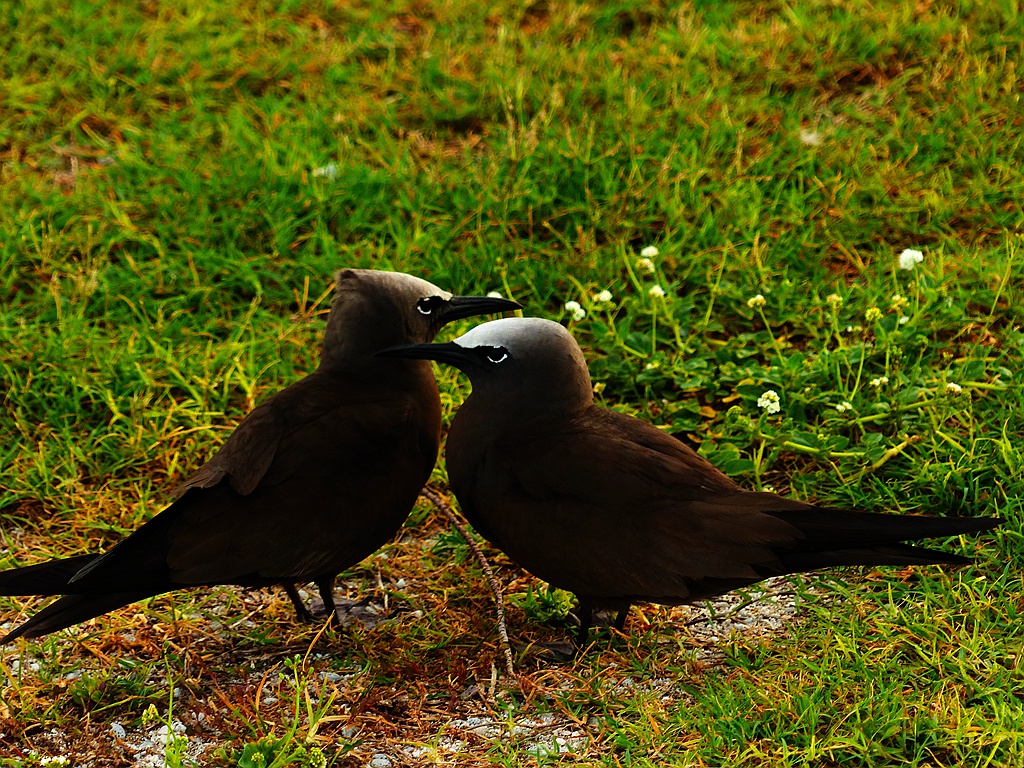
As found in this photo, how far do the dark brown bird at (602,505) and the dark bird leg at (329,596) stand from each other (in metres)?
0.55

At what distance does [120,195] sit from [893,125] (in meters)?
3.80

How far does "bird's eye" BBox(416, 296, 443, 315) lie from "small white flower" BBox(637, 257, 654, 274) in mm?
1138

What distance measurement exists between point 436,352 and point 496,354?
0.62 ft

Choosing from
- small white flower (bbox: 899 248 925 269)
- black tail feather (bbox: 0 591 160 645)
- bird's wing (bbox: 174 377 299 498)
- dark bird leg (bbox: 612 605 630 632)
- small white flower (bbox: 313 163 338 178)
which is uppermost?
small white flower (bbox: 313 163 338 178)

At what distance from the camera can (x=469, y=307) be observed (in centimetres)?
408

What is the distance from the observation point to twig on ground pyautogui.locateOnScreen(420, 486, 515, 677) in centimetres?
356

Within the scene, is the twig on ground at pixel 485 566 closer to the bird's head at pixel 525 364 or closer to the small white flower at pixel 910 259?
the bird's head at pixel 525 364

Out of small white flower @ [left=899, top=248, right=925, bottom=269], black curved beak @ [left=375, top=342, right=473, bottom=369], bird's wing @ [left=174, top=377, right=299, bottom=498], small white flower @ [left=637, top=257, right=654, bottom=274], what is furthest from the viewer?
small white flower @ [left=637, top=257, right=654, bottom=274]

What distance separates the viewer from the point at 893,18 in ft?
20.3

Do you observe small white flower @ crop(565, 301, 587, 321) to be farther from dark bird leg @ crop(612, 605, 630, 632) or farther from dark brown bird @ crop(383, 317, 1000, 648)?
dark bird leg @ crop(612, 605, 630, 632)

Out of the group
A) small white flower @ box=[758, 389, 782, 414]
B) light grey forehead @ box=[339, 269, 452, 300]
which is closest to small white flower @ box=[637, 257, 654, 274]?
small white flower @ box=[758, 389, 782, 414]

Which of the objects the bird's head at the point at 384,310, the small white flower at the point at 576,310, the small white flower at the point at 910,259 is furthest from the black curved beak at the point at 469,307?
the small white flower at the point at 910,259

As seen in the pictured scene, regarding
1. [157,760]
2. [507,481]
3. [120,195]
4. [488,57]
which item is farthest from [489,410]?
[488,57]

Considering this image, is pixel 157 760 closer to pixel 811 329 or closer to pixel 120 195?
pixel 811 329
